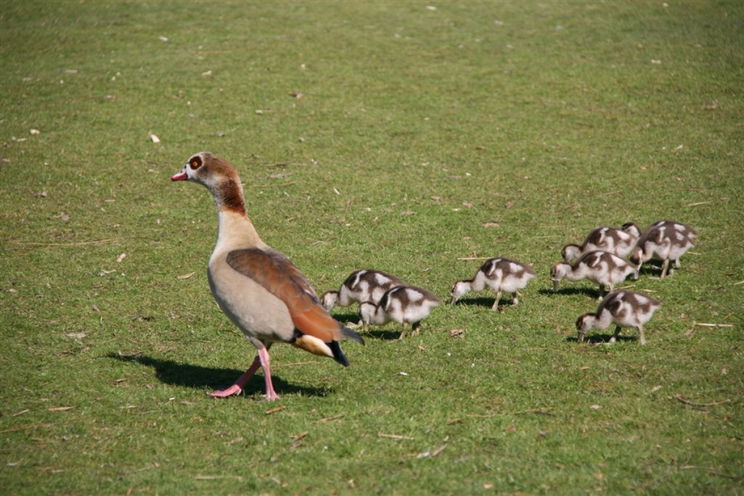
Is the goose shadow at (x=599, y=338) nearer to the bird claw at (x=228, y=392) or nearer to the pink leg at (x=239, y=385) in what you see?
the pink leg at (x=239, y=385)

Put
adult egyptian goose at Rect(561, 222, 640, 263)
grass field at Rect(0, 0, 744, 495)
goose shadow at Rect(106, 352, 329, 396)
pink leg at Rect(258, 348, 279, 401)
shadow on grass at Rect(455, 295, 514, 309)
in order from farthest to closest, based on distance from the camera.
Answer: adult egyptian goose at Rect(561, 222, 640, 263) → shadow on grass at Rect(455, 295, 514, 309) → goose shadow at Rect(106, 352, 329, 396) → pink leg at Rect(258, 348, 279, 401) → grass field at Rect(0, 0, 744, 495)

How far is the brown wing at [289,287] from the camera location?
21.2 feet

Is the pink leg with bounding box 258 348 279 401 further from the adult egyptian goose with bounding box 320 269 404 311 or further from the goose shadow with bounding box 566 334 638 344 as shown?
the goose shadow with bounding box 566 334 638 344

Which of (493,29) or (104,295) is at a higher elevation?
(493,29)

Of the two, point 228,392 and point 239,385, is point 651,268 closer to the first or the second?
point 239,385

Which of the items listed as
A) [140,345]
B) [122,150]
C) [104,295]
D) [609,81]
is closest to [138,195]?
[122,150]

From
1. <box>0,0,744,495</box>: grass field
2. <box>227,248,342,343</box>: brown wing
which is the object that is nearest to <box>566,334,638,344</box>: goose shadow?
<box>0,0,744,495</box>: grass field

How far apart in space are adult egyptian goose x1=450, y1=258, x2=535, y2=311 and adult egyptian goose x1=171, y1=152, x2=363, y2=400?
2250mm

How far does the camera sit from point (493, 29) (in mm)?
20219

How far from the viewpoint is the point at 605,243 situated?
938 centimetres

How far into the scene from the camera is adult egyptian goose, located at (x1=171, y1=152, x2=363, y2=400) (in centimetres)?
647

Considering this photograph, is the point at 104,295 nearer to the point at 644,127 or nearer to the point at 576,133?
the point at 576,133

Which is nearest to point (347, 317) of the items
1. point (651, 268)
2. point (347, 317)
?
point (347, 317)

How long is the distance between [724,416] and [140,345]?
4.99m
